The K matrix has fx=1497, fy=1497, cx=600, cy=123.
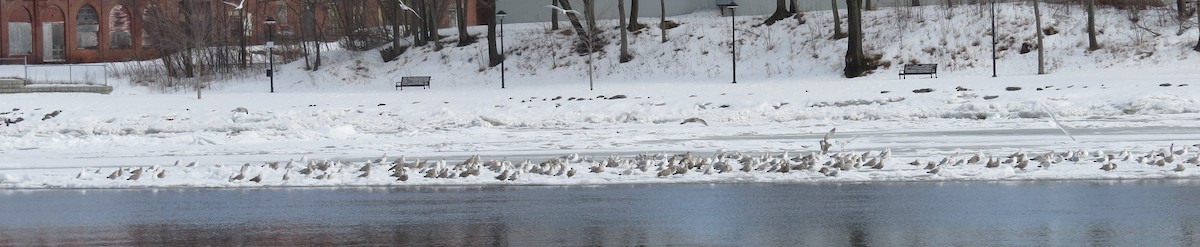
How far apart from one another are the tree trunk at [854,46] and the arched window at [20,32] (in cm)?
4378

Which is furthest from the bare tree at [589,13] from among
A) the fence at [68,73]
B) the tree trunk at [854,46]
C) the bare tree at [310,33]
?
the fence at [68,73]

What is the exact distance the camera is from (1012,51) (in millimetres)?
51406

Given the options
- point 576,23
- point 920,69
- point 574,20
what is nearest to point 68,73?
point 574,20

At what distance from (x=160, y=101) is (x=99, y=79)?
67.3 ft

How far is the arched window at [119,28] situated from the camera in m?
75.1

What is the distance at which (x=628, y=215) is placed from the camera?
47.6ft

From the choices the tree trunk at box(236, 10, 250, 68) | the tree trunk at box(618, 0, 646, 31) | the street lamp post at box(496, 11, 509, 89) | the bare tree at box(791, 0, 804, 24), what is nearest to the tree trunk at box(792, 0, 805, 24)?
the bare tree at box(791, 0, 804, 24)

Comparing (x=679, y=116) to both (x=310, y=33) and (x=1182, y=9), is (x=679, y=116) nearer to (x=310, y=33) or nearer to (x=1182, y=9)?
(x=1182, y=9)

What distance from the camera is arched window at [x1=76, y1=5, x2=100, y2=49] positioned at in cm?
7512

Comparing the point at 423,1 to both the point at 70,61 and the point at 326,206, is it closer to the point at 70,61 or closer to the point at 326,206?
the point at 70,61

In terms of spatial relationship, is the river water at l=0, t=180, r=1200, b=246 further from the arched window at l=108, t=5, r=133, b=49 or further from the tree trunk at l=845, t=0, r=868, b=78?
the arched window at l=108, t=5, r=133, b=49

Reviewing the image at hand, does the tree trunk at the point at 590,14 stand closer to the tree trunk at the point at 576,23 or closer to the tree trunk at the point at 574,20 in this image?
the tree trunk at the point at 576,23

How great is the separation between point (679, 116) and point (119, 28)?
48604mm

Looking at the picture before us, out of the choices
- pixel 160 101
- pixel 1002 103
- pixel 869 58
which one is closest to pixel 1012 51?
pixel 869 58
